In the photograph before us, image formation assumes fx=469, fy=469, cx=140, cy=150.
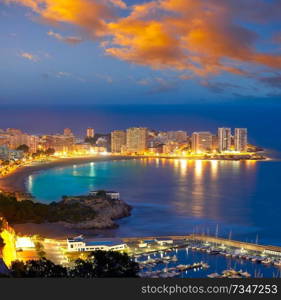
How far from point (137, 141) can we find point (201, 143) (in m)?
3.80

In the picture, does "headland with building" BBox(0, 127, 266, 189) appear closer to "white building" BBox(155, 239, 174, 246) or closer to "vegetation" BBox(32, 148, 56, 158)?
"vegetation" BBox(32, 148, 56, 158)

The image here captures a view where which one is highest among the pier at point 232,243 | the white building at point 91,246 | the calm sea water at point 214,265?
the white building at point 91,246

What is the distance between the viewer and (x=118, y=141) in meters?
28.8

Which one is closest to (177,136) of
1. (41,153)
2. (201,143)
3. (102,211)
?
(201,143)

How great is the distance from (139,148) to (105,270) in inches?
998

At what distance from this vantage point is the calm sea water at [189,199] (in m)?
6.56

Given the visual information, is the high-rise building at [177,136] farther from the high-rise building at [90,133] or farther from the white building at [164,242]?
the white building at [164,242]

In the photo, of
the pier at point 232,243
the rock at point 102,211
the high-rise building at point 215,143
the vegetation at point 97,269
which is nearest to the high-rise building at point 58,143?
the high-rise building at point 215,143

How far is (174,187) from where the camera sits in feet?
39.1

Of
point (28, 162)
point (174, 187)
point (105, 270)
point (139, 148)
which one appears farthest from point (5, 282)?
point (139, 148)

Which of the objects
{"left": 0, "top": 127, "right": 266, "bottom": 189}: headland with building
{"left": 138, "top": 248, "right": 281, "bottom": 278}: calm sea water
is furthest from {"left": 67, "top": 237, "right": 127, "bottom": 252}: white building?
{"left": 0, "top": 127, "right": 266, "bottom": 189}: headland with building

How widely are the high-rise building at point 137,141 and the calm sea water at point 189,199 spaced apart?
Result: 11.1 m

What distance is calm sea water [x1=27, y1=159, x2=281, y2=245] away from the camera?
6.56 metres

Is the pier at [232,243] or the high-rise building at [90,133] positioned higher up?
the high-rise building at [90,133]
